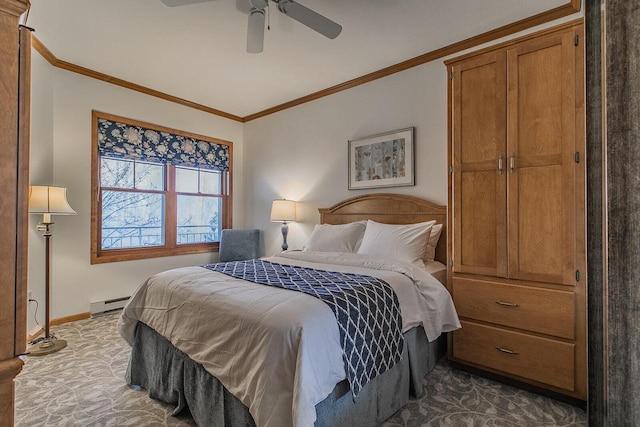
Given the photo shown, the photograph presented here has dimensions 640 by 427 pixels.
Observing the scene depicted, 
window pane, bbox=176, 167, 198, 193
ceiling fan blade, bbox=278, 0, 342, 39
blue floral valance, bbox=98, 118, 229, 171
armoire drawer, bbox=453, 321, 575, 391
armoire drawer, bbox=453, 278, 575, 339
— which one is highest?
ceiling fan blade, bbox=278, 0, 342, 39

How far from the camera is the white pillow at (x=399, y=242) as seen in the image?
8.81ft

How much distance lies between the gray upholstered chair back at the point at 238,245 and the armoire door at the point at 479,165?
9.81ft

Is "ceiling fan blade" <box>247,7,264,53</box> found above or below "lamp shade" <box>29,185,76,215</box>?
above

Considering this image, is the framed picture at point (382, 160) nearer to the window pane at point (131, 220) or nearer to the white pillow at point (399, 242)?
the white pillow at point (399, 242)

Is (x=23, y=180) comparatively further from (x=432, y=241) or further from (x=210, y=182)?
(x=210, y=182)

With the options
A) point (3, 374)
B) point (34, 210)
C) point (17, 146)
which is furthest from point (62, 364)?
point (17, 146)

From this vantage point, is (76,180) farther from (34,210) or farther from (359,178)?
(359,178)

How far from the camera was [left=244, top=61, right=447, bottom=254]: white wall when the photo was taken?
10.1ft

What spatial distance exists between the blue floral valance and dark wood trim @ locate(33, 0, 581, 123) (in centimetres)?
48

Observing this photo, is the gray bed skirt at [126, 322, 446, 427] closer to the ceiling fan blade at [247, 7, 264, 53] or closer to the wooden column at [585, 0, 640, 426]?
the wooden column at [585, 0, 640, 426]

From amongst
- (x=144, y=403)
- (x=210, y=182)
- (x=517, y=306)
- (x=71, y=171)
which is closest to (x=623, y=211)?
(x=517, y=306)

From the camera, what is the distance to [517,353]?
2.09 meters

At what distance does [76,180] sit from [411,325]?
377 cm

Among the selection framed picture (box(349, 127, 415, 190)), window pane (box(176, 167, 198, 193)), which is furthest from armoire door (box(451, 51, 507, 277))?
window pane (box(176, 167, 198, 193))
